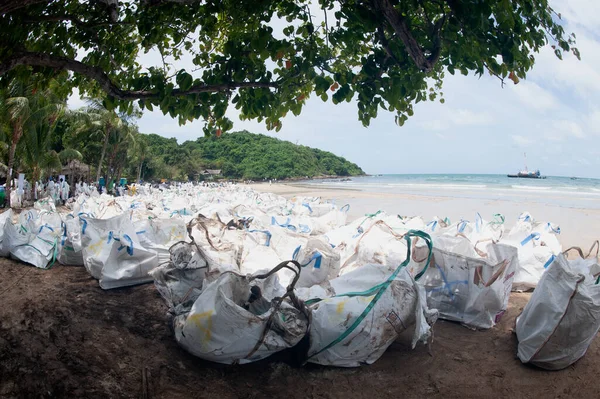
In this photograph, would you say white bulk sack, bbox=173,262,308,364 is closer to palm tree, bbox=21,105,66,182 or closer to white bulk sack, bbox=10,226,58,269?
white bulk sack, bbox=10,226,58,269

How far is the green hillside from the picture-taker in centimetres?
4743

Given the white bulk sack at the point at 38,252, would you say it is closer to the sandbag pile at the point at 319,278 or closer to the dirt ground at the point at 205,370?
the sandbag pile at the point at 319,278

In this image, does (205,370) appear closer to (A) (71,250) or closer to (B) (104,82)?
(B) (104,82)

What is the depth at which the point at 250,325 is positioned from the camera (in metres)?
2.38

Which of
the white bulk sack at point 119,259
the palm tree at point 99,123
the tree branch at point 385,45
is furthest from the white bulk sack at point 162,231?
the palm tree at point 99,123

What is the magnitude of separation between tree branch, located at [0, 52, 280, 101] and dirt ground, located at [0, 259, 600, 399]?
1.74 meters

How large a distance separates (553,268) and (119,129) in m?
26.1

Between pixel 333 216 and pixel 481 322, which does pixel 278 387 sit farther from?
pixel 333 216

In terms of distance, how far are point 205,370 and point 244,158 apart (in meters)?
64.2

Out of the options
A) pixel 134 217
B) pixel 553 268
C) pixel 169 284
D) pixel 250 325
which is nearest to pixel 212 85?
pixel 169 284

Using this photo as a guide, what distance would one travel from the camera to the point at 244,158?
2589 inches

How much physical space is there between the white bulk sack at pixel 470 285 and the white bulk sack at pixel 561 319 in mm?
553

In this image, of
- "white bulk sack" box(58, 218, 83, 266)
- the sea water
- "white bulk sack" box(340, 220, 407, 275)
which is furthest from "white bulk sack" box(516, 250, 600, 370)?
the sea water

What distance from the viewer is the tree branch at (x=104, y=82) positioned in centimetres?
289
